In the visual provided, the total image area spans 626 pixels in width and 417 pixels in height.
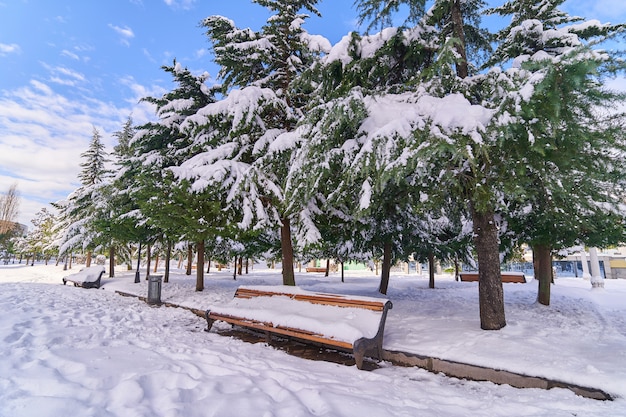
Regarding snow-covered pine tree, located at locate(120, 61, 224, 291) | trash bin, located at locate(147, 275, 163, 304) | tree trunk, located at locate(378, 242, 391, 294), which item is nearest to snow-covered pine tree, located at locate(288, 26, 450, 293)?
snow-covered pine tree, located at locate(120, 61, 224, 291)

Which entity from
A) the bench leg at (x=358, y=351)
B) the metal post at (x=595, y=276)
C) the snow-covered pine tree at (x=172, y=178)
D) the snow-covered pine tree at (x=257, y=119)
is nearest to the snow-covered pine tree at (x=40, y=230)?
the snow-covered pine tree at (x=172, y=178)

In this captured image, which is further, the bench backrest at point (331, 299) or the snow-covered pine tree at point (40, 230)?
the snow-covered pine tree at point (40, 230)

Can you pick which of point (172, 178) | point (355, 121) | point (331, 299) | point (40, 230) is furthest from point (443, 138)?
point (40, 230)

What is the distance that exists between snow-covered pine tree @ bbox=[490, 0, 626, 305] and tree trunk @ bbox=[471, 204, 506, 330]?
0.77 metres

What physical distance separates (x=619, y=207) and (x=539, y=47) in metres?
4.71

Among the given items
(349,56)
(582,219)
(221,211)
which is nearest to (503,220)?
(582,219)

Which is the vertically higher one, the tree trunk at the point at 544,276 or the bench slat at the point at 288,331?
the tree trunk at the point at 544,276

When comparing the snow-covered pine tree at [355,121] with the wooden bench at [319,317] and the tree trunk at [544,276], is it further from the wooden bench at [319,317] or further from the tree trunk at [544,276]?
the tree trunk at [544,276]

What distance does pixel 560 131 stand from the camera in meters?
4.94

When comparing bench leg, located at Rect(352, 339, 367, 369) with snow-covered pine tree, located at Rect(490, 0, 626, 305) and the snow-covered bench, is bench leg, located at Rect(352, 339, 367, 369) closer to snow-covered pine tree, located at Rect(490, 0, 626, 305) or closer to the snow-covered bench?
snow-covered pine tree, located at Rect(490, 0, 626, 305)

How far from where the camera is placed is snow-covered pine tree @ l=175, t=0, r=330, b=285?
30.9ft

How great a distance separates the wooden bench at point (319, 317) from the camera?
523 centimetres

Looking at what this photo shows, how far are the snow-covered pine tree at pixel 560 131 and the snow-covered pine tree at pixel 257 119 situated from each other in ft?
17.9

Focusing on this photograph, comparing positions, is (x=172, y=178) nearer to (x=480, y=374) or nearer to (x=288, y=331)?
(x=288, y=331)
